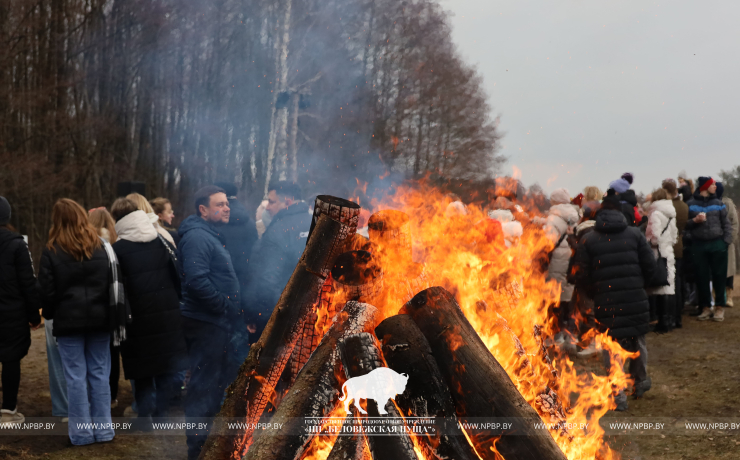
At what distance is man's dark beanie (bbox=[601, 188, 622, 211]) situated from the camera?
20.0 ft

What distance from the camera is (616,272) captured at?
Answer: 236 inches

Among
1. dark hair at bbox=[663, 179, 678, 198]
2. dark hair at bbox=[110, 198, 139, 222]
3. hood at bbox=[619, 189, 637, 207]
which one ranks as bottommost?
dark hair at bbox=[110, 198, 139, 222]

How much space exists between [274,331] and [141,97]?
55.8 feet

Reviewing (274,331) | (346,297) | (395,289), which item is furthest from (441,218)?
(274,331)

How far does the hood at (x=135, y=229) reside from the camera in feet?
18.2

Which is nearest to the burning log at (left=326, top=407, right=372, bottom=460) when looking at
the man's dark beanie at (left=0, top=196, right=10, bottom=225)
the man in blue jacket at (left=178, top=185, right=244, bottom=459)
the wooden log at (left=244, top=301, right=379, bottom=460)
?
the wooden log at (left=244, top=301, right=379, bottom=460)

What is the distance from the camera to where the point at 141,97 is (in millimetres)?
18250

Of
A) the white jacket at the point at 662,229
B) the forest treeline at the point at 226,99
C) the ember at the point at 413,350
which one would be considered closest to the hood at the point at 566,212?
the forest treeline at the point at 226,99

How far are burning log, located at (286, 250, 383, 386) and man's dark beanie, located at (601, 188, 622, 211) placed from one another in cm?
364

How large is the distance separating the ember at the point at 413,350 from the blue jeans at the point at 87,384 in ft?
7.82

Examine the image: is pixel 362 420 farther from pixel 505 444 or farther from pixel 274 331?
pixel 274 331

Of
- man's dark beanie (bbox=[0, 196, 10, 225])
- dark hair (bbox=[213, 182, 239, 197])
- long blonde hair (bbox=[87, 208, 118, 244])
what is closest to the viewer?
man's dark beanie (bbox=[0, 196, 10, 225])

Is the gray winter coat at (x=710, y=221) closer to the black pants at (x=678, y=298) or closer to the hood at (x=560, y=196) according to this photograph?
the black pants at (x=678, y=298)

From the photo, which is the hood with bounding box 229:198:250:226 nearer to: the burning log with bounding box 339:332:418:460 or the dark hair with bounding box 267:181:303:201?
the dark hair with bounding box 267:181:303:201
